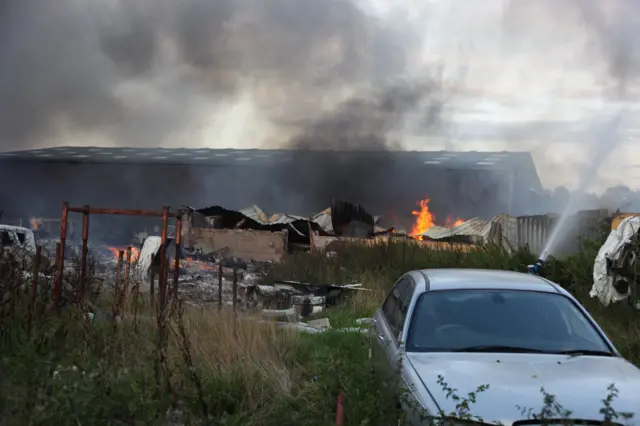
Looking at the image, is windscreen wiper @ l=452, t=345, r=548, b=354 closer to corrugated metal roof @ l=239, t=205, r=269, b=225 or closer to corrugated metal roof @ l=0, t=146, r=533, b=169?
corrugated metal roof @ l=239, t=205, r=269, b=225

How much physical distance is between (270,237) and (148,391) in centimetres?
1415

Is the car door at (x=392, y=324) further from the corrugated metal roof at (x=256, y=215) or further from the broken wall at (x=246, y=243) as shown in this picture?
the corrugated metal roof at (x=256, y=215)

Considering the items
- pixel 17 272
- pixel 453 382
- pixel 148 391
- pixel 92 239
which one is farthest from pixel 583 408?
pixel 92 239

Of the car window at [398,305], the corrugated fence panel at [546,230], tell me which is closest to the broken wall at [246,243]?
the corrugated fence panel at [546,230]

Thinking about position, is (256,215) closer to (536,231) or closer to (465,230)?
(465,230)

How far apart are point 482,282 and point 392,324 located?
0.73 meters

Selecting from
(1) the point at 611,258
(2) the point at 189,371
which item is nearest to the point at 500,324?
(2) the point at 189,371

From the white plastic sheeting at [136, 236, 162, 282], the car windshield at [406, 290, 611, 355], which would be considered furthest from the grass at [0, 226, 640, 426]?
the white plastic sheeting at [136, 236, 162, 282]

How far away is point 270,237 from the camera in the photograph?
1831 centimetres

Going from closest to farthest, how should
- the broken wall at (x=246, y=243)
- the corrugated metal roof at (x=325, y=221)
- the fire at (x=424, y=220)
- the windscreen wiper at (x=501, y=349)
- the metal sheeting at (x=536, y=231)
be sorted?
the windscreen wiper at (x=501, y=349) → the metal sheeting at (x=536, y=231) → the broken wall at (x=246, y=243) → the corrugated metal roof at (x=325, y=221) → the fire at (x=424, y=220)

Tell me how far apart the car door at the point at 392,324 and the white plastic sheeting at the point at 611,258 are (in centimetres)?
330

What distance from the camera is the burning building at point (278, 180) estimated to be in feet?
89.8

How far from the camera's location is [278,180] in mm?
28391

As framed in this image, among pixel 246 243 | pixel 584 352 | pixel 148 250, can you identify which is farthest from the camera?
pixel 246 243
